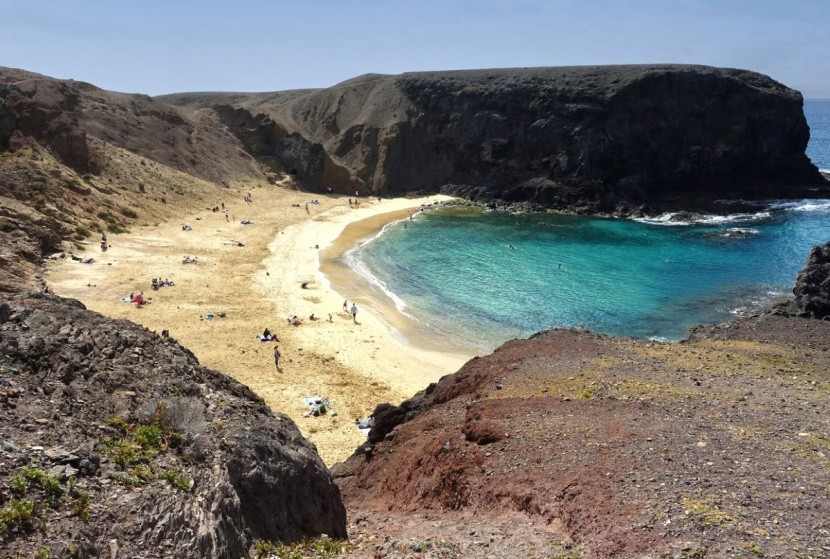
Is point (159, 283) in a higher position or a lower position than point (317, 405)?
higher

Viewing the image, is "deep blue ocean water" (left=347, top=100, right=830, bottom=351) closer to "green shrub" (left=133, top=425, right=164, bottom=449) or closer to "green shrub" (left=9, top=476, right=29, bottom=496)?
"green shrub" (left=133, top=425, right=164, bottom=449)

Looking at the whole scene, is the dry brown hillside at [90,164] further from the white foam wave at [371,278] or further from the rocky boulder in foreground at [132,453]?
the rocky boulder in foreground at [132,453]

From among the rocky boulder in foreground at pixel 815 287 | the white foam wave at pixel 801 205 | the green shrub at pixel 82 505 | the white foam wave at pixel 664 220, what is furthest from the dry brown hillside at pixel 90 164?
the white foam wave at pixel 801 205

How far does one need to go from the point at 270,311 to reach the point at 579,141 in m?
56.3

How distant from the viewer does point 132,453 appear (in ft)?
29.0

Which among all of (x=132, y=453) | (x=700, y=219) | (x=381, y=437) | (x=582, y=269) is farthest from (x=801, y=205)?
(x=132, y=453)

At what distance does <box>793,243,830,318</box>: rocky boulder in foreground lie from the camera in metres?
29.7

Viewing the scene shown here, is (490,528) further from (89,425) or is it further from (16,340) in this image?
(16,340)

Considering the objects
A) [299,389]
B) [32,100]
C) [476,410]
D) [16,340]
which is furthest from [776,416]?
[32,100]

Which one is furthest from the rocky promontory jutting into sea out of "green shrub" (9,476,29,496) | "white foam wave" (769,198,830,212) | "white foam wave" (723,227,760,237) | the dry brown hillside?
"white foam wave" (769,198,830,212)

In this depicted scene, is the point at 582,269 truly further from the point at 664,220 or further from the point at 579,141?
the point at 579,141

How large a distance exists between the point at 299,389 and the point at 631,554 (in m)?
18.3

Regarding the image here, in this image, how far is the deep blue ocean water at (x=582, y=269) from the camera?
37250mm

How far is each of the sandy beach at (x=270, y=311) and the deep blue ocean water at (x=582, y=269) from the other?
3.66 metres
